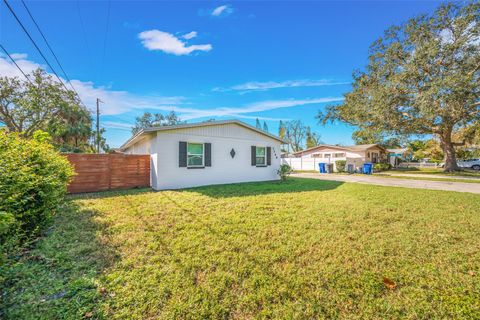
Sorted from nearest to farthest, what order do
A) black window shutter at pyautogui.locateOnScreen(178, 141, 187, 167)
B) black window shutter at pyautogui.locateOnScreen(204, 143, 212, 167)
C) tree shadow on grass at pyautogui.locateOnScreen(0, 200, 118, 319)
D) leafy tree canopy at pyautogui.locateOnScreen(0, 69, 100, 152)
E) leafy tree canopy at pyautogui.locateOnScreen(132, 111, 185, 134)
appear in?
tree shadow on grass at pyautogui.locateOnScreen(0, 200, 118, 319) < black window shutter at pyautogui.locateOnScreen(178, 141, 187, 167) < black window shutter at pyautogui.locateOnScreen(204, 143, 212, 167) < leafy tree canopy at pyautogui.locateOnScreen(0, 69, 100, 152) < leafy tree canopy at pyautogui.locateOnScreen(132, 111, 185, 134)

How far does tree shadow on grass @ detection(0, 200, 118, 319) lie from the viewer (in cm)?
191

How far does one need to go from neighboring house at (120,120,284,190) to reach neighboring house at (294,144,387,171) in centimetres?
1263

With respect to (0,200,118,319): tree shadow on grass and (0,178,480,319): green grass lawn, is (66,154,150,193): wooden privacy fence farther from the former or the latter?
(0,200,118,319): tree shadow on grass

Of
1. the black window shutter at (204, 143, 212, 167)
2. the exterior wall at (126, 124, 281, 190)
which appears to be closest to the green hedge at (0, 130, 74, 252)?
the exterior wall at (126, 124, 281, 190)

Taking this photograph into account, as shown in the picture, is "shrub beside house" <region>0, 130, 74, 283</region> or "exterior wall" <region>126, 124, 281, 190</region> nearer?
"shrub beside house" <region>0, 130, 74, 283</region>

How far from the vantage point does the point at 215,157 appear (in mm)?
10031

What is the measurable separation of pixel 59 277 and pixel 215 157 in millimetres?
7810

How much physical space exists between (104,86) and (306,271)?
59.8 feet

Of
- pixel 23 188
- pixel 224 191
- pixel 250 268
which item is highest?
pixel 23 188

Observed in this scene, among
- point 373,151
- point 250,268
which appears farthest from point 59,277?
point 373,151

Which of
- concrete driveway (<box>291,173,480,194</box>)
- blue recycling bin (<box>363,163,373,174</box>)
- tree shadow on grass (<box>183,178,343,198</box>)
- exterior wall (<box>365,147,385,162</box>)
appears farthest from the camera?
exterior wall (<box>365,147,385,162</box>)

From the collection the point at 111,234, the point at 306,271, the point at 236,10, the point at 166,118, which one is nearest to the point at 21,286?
the point at 111,234

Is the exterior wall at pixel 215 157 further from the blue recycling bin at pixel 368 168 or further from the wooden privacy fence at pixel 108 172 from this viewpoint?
the blue recycling bin at pixel 368 168

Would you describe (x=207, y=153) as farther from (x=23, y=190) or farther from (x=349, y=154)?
(x=349, y=154)
